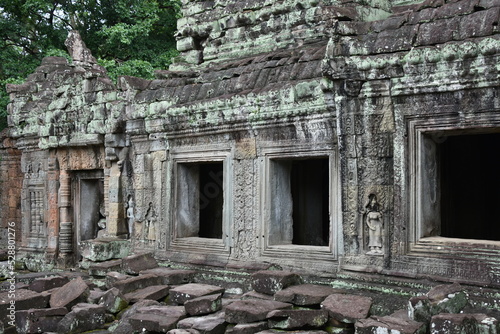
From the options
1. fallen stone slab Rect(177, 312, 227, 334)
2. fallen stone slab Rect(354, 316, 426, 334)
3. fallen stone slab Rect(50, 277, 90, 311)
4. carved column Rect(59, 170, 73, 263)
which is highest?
carved column Rect(59, 170, 73, 263)

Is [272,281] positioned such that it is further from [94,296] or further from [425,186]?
[94,296]

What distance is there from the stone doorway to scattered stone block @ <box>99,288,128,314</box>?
3917 millimetres

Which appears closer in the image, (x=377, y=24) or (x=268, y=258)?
(x=377, y=24)

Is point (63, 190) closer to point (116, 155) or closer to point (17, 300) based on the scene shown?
point (116, 155)

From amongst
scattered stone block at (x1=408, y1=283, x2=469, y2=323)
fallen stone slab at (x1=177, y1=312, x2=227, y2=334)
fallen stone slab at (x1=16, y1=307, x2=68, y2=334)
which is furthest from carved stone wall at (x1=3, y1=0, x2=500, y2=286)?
fallen stone slab at (x1=16, y1=307, x2=68, y2=334)

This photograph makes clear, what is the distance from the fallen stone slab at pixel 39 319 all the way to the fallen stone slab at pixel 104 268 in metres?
1.75

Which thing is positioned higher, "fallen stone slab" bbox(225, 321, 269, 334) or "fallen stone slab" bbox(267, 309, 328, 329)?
"fallen stone slab" bbox(267, 309, 328, 329)

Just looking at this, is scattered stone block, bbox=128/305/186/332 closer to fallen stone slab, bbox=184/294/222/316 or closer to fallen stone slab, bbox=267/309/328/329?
fallen stone slab, bbox=184/294/222/316

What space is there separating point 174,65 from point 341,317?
Result: 19.6 feet

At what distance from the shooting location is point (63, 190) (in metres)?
11.2

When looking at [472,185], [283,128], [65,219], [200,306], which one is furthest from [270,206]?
[65,219]

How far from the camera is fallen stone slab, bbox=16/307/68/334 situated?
7.14 metres

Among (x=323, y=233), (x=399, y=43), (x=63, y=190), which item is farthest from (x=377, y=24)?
(x=63, y=190)

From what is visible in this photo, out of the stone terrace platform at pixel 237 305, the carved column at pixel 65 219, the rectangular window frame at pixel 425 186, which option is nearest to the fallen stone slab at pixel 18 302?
the stone terrace platform at pixel 237 305
